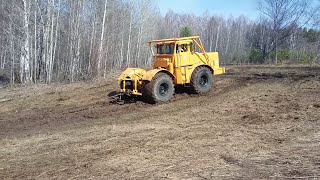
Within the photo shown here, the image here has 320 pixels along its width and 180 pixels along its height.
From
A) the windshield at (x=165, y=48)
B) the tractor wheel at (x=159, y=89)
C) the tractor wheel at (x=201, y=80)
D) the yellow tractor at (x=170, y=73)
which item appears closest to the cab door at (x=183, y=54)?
the yellow tractor at (x=170, y=73)

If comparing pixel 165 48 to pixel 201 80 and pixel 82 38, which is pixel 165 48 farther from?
pixel 82 38

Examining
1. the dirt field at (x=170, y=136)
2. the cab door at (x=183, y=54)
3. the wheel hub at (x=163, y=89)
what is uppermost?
the cab door at (x=183, y=54)

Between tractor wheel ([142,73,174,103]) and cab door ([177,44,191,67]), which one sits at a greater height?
cab door ([177,44,191,67])

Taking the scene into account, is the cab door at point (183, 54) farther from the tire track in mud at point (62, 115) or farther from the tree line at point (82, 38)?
the tree line at point (82, 38)

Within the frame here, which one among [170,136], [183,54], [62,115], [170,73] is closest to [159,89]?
[170,73]

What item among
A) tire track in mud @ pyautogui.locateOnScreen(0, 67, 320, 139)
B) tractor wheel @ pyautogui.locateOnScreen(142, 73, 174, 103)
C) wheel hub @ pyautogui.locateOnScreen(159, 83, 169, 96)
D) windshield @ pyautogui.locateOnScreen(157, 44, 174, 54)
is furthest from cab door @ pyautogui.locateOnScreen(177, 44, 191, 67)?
tire track in mud @ pyautogui.locateOnScreen(0, 67, 320, 139)

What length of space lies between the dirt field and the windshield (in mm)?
1747

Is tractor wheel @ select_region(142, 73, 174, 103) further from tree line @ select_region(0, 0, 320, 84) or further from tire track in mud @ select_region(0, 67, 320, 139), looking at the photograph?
tree line @ select_region(0, 0, 320, 84)

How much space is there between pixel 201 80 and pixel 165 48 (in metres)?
1.97

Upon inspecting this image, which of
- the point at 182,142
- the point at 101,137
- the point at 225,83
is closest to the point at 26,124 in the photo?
the point at 101,137

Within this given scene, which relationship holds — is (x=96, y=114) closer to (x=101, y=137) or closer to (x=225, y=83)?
(x=101, y=137)

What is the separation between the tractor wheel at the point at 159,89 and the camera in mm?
9891

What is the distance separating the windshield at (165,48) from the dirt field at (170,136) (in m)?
1.75

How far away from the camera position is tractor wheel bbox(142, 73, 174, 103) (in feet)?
32.4
